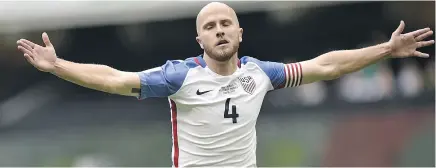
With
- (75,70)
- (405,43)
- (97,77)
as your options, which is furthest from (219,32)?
(405,43)

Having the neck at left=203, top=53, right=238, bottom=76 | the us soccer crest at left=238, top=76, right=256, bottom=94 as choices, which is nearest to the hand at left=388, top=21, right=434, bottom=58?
the us soccer crest at left=238, top=76, right=256, bottom=94

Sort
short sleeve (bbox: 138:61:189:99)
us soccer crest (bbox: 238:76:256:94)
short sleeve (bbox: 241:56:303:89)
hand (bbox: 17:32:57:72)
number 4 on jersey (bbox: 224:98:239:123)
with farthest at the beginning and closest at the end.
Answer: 1. short sleeve (bbox: 241:56:303:89)
2. us soccer crest (bbox: 238:76:256:94)
3. number 4 on jersey (bbox: 224:98:239:123)
4. short sleeve (bbox: 138:61:189:99)
5. hand (bbox: 17:32:57:72)

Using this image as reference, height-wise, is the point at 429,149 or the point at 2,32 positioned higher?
the point at 2,32

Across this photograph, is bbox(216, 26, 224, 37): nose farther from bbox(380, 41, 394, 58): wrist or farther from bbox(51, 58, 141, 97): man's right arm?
bbox(380, 41, 394, 58): wrist

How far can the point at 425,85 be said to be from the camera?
1109 centimetres

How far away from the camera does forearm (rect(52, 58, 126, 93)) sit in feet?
14.8

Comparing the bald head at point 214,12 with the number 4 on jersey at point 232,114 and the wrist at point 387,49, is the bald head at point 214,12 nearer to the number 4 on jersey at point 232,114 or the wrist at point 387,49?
the number 4 on jersey at point 232,114

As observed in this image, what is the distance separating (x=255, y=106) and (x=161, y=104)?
22.4 ft

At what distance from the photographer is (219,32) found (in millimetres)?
4773

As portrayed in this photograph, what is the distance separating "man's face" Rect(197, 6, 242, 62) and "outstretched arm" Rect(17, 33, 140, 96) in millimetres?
528

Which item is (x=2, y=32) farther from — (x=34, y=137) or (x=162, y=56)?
(x=162, y=56)

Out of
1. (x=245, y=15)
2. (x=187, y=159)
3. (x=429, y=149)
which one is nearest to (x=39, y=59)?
(x=187, y=159)

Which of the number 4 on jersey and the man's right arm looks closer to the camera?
→ the man's right arm

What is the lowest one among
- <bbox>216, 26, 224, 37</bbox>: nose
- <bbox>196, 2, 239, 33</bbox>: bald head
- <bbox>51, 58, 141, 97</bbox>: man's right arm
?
<bbox>51, 58, 141, 97</bbox>: man's right arm
